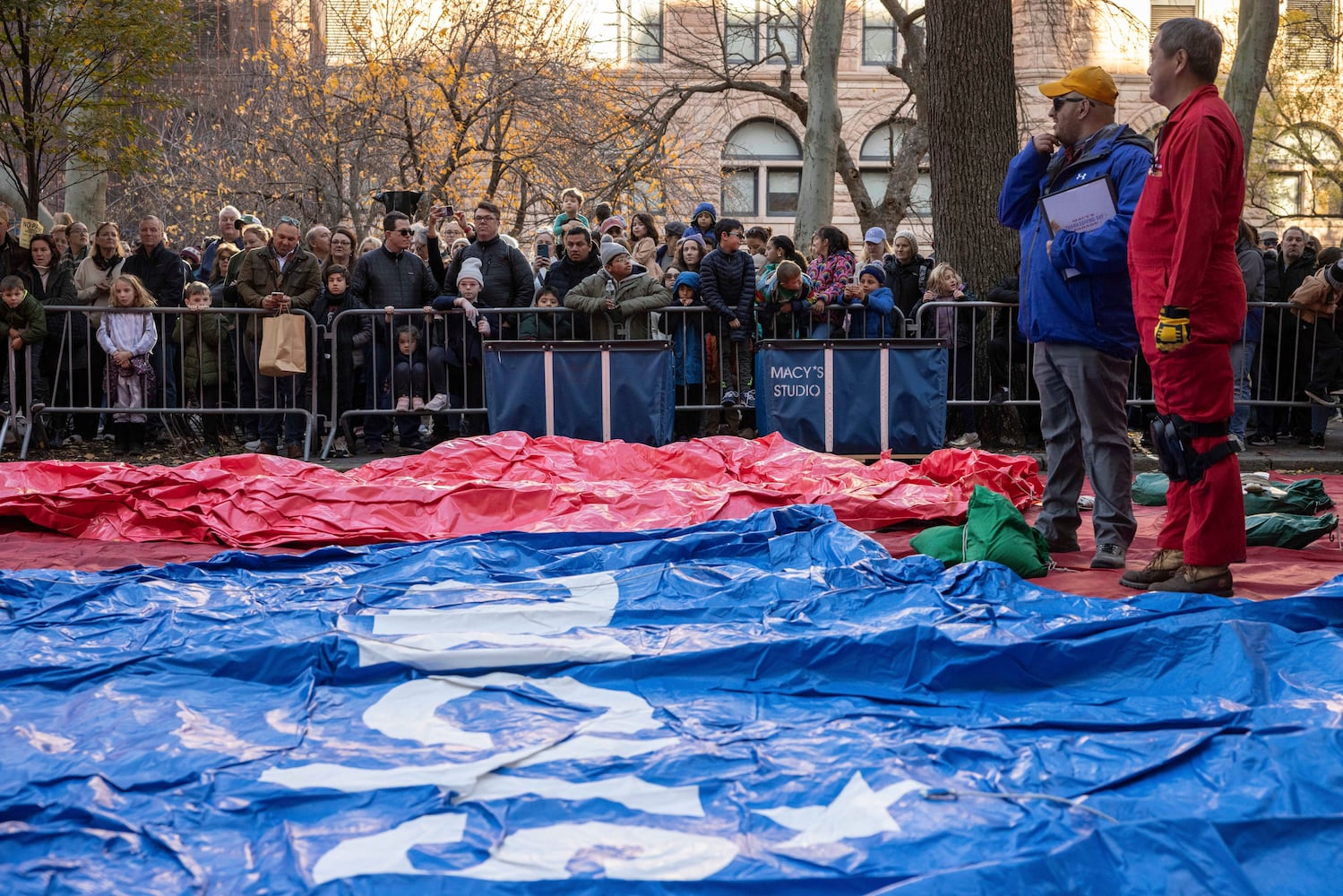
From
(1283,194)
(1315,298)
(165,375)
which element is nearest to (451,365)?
(165,375)

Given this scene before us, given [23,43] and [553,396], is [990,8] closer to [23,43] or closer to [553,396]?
[553,396]

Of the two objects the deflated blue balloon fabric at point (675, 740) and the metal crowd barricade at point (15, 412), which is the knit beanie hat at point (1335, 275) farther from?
the metal crowd barricade at point (15, 412)

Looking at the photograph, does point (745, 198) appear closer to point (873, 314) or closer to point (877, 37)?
point (877, 37)

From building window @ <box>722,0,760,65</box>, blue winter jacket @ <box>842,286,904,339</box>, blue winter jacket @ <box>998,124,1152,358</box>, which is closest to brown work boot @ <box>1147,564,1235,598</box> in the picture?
blue winter jacket @ <box>998,124,1152,358</box>

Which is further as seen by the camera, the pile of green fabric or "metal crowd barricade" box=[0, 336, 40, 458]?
"metal crowd barricade" box=[0, 336, 40, 458]

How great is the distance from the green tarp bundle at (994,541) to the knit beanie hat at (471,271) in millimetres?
5953

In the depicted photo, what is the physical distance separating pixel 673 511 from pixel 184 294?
6.39 m

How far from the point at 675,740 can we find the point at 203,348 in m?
8.82

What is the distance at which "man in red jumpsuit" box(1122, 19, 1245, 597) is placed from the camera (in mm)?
4984

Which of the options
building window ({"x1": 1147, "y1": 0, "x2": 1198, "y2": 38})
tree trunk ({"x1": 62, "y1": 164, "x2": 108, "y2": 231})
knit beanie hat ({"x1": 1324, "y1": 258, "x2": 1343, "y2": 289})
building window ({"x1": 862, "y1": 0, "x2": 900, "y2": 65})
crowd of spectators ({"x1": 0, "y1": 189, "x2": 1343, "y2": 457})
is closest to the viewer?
knit beanie hat ({"x1": 1324, "y1": 258, "x2": 1343, "y2": 289})

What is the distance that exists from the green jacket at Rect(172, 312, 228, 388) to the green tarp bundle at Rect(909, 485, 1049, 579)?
279 inches

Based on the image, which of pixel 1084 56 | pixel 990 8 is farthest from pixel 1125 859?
pixel 1084 56

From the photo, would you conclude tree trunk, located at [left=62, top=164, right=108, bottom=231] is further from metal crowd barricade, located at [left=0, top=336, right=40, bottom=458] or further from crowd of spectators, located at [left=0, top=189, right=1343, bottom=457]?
metal crowd barricade, located at [left=0, top=336, right=40, bottom=458]

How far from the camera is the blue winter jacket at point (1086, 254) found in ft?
19.2
